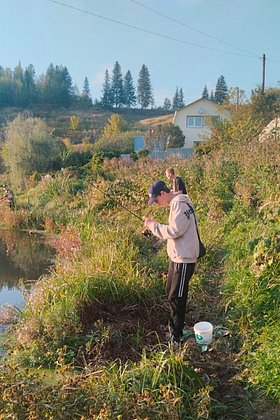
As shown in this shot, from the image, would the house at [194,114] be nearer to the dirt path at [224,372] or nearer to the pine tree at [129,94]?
the dirt path at [224,372]

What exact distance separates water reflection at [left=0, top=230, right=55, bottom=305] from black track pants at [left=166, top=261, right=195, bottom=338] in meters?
3.71

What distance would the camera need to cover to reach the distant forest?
257ft

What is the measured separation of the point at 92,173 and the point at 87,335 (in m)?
13.1

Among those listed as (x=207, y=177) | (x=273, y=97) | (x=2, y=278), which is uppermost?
(x=273, y=97)

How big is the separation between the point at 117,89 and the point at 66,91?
11.7 meters

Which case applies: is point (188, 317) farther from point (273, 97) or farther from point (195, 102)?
point (195, 102)

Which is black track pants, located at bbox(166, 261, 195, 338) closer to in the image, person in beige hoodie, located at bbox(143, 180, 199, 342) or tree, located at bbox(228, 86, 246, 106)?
person in beige hoodie, located at bbox(143, 180, 199, 342)

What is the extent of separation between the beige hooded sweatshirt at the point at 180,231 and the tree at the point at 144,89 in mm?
86195

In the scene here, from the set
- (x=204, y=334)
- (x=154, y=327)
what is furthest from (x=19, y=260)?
(x=204, y=334)

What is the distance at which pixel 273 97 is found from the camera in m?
24.8

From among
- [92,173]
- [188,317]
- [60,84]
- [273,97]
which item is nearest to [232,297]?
[188,317]

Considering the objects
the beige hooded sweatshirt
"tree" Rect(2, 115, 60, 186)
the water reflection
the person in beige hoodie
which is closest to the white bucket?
the person in beige hoodie

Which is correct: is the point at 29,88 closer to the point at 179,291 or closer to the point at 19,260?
the point at 19,260

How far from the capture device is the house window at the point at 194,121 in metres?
42.6
